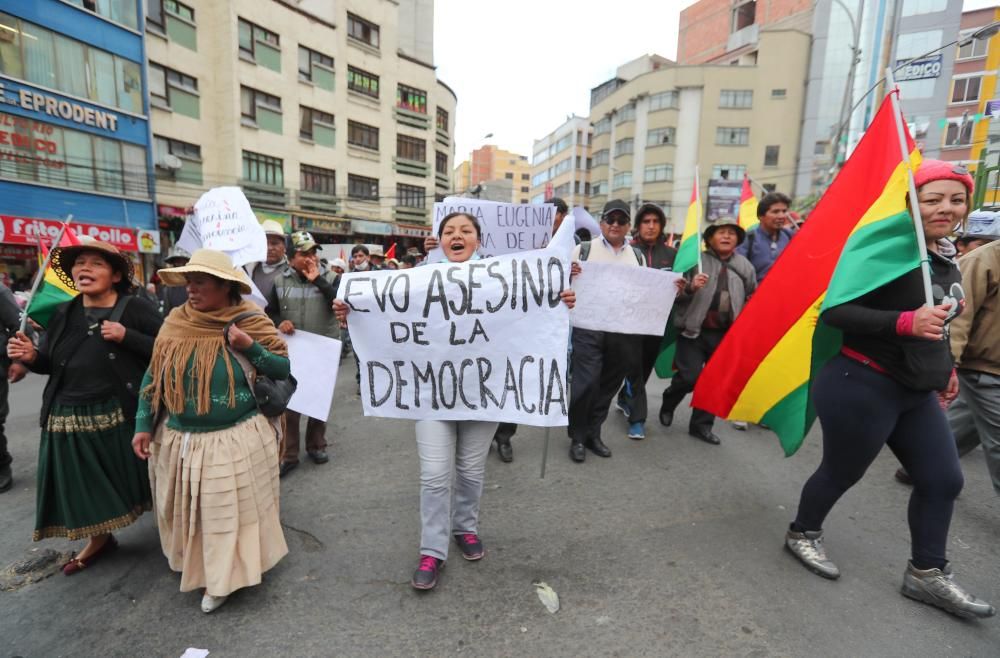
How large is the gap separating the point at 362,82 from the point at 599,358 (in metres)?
31.7

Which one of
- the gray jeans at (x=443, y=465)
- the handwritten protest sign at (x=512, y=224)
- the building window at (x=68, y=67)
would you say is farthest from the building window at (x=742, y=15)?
the gray jeans at (x=443, y=465)

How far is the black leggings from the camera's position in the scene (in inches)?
96.8

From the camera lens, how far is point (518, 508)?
3.54 metres

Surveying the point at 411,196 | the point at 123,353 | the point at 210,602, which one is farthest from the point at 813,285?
the point at 411,196

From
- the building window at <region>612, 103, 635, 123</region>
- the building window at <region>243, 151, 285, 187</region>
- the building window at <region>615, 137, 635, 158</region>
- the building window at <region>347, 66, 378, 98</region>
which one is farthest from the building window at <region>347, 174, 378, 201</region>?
the building window at <region>612, 103, 635, 123</region>

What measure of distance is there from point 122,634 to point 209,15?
29346 mm

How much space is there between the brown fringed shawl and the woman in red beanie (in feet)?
9.81

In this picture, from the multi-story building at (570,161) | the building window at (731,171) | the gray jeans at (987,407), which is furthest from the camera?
the multi-story building at (570,161)

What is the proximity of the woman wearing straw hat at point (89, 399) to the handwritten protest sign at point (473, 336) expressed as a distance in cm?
127

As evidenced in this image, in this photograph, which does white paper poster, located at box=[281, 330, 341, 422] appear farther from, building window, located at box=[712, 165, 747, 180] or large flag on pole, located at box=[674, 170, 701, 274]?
building window, located at box=[712, 165, 747, 180]

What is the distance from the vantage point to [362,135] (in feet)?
102

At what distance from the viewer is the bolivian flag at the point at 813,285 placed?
7.99ft

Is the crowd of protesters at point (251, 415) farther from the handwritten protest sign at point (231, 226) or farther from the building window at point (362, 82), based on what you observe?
the building window at point (362, 82)

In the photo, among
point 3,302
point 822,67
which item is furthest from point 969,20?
point 3,302
